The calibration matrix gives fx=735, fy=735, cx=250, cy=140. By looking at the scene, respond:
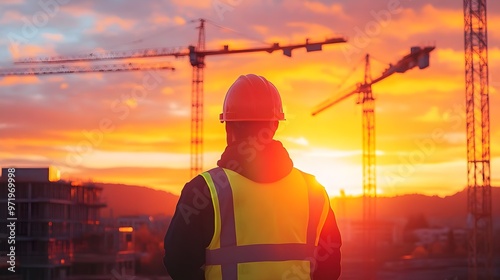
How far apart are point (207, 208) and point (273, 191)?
246 mm

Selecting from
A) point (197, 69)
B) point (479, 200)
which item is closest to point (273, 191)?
point (479, 200)

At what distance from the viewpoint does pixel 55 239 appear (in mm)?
59281

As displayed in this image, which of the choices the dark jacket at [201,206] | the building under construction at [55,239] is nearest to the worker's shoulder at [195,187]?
the dark jacket at [201,206]

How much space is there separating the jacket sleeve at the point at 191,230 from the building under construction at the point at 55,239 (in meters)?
44.5

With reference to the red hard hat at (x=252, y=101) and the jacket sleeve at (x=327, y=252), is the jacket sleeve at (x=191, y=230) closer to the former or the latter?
the red hard hat at (x=252, y=101)

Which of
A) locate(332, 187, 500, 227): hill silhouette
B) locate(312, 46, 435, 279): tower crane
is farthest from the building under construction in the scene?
locate(332, 187, 500, 227): hill silhouette

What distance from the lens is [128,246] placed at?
5866cm

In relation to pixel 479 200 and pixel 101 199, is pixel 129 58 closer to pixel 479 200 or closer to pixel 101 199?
pixel 101 199

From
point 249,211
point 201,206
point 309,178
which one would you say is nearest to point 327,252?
point 309,178

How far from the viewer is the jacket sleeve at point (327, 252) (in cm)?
272

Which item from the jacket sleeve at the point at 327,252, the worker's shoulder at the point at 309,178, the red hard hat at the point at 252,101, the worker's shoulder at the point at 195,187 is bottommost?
the jacket sleeve at the point at 327,252

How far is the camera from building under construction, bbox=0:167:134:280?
50.5 meters

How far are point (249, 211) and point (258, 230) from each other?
0.07 meters

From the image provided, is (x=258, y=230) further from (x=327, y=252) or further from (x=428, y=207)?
(x=428, y=207)
